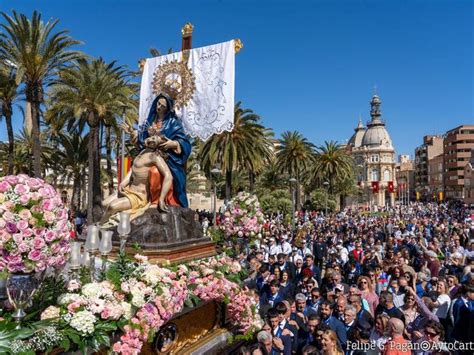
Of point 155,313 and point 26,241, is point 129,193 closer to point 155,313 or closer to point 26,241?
point 155,313

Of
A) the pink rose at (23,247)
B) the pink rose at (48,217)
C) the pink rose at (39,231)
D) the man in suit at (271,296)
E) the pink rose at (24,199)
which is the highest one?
the pink rose at (24,199)

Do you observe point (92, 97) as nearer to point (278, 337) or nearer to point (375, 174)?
point (278, 337)

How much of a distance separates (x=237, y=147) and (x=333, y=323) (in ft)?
65.3

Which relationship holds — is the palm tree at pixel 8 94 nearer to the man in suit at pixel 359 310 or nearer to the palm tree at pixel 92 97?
the palm tree at pixel 92 97

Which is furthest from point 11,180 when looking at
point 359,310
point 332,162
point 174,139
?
point 332,162

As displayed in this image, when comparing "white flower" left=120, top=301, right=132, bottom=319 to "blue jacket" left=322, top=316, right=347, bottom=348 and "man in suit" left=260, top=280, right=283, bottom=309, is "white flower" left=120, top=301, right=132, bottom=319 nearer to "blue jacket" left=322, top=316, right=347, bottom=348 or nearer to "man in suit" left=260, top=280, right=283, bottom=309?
"blue jacket" left=322, top=316, right=347, bottom=348

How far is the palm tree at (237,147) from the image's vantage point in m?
24.3

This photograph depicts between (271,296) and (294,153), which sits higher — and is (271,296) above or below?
below

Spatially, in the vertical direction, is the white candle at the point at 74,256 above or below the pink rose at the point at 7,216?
below

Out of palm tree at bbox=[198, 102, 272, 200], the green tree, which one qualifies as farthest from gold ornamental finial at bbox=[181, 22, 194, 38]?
the green tree

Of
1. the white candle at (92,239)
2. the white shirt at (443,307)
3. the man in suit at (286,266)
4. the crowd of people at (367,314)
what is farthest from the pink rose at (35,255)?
the man in suit at (286,266)

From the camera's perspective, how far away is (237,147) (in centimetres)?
2483

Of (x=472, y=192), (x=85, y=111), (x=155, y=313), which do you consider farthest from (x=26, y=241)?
Answer: (x=472, y=192)

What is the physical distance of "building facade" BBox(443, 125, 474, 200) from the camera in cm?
8794
